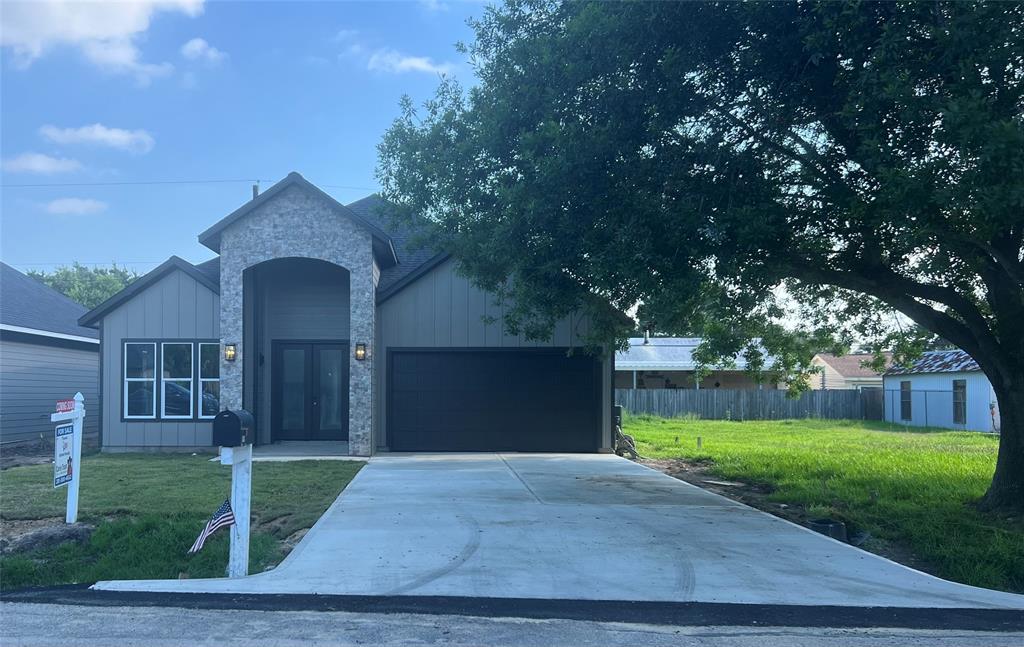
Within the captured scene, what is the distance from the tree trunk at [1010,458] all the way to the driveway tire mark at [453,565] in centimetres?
695

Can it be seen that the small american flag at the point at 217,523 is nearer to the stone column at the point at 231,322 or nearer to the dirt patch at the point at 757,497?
the dirt patch at the point at 757,497

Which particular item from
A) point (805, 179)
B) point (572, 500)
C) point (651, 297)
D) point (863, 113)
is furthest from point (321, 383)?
point (863, 113)

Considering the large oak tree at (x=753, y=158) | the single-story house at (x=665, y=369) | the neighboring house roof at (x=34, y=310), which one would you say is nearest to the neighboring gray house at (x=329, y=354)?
the neighboring house roof at (x=34, y=310)

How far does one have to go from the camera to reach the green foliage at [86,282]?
51938 mm

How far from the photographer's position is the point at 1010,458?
1057 centimetres

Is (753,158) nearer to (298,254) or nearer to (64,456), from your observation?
(64,456)

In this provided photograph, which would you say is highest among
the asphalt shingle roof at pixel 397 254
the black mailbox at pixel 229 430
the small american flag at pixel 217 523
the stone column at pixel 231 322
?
the asphalt shingle roof at pixel 397 254

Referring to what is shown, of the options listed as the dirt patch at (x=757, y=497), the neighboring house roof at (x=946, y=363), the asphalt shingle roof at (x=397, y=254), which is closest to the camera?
the dirt patch at (x=757, y=497)

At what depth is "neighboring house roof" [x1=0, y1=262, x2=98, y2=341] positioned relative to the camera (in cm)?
1925

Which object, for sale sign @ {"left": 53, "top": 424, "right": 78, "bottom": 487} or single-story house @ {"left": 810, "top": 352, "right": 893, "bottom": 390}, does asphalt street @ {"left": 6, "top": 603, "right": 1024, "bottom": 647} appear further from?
single-story house @ {"left": 810, "top": 352, "right": 893, "bottom": 390}

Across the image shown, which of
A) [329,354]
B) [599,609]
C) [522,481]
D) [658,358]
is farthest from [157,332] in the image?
[658,358]

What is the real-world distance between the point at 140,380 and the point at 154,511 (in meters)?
8.76

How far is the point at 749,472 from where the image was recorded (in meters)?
14.9

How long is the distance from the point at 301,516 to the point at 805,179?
7504 millimetres
